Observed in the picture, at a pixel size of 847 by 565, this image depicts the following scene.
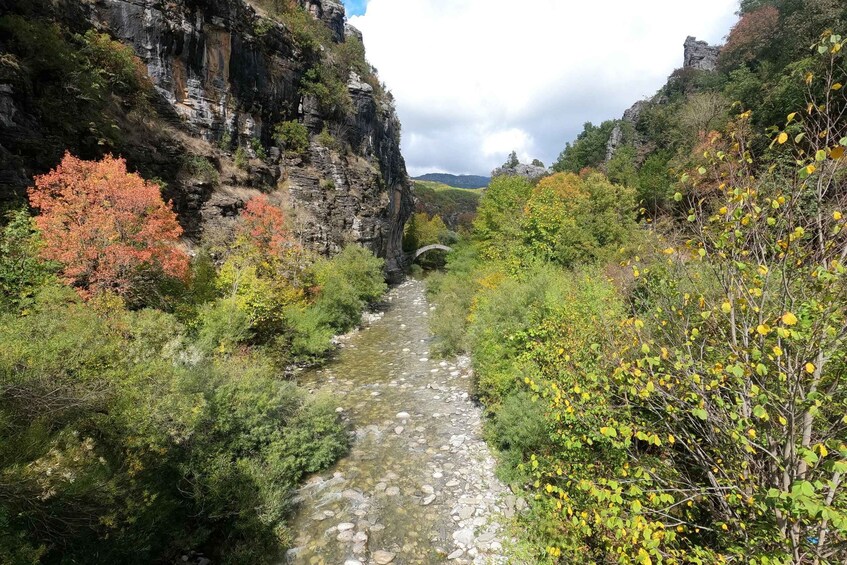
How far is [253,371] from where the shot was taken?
33.8 feet

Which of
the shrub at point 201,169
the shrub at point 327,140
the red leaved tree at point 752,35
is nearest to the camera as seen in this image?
the shrub at point 201,169

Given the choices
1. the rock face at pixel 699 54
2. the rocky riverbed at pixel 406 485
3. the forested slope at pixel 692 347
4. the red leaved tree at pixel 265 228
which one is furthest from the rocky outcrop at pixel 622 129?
the rocky riverbed at pixel 406 485

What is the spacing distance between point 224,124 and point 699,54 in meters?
80.8

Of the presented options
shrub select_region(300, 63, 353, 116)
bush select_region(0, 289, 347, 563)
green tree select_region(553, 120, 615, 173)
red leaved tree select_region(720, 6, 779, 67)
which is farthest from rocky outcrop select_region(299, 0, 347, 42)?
bush select_region(0, 289, 347, 563)

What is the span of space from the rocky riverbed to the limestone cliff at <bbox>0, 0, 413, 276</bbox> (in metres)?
14.9

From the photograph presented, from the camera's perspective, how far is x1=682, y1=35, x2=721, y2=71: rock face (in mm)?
65250

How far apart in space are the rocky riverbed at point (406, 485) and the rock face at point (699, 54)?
7898 cm

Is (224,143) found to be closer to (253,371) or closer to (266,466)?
(253,371)

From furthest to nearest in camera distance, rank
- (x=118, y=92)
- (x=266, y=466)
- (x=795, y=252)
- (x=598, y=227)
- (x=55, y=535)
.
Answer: (x=118, y=92), (x=598, y=227), (x=266, y=466), (x=55, y=535), (x=795, y=252)

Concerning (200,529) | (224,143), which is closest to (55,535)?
(200,529)

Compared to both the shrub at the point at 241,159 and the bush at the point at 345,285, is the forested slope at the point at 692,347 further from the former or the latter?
the shrub at the point at 241,159

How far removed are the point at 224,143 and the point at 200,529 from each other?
29.6 metres

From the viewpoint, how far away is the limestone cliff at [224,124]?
18.3m

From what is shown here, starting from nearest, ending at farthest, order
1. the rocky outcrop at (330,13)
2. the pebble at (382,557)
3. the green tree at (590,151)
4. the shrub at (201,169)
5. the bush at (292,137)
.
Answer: the pebble at (382,557), the shrub at (201,169), the bush at (292,137), the rocky outcrop at (330,13), the green tree at (590,151)
